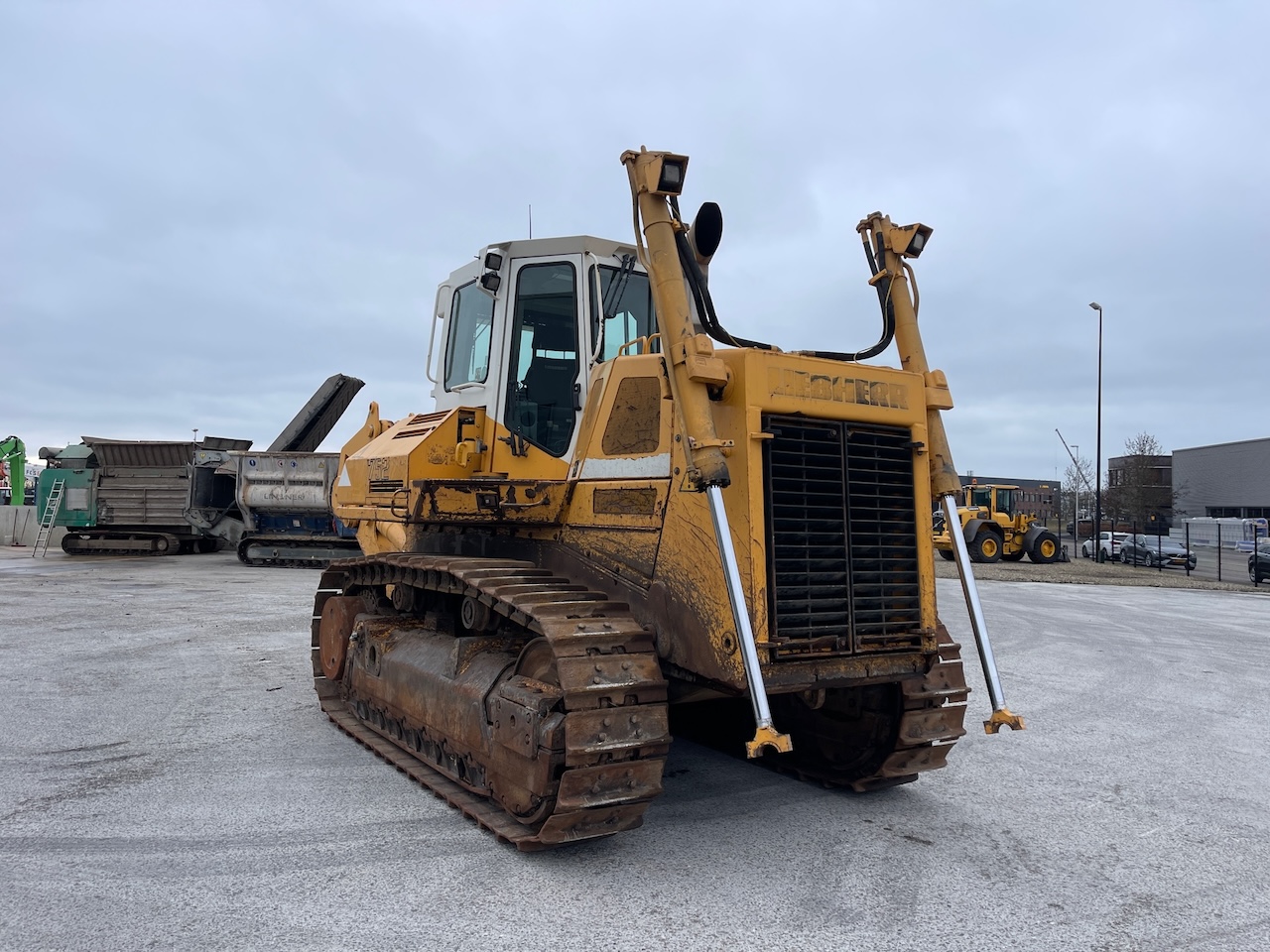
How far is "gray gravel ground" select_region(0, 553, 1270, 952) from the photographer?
3.46 metres

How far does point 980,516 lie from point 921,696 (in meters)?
26.8

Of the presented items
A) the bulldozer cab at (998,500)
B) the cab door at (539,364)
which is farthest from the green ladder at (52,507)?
the bulldozer cab at (998,500)

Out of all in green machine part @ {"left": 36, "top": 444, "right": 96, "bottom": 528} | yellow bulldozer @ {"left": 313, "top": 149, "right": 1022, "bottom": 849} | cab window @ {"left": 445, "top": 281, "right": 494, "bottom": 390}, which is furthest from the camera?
green machine part @ {"left": 36, "top": 444, "right": 96, "bottom": 528}

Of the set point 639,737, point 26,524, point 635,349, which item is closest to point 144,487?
point 26,524

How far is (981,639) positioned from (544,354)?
3.08m

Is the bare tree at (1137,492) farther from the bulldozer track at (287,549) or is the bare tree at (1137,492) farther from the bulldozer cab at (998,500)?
the bulldozer track at (287,549)

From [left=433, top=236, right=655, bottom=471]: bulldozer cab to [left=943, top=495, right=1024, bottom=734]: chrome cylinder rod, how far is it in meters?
2.09

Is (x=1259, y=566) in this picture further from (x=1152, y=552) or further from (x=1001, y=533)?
(x=1152, y=552)

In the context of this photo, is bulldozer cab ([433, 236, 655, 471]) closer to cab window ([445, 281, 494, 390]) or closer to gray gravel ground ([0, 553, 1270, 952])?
cab window ([445, 281, 494, 390])

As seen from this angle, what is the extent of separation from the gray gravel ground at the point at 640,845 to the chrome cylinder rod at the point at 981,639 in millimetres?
640

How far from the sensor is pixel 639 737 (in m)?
3.87

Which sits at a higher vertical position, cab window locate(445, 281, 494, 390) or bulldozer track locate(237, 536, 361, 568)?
cab window locate(445, 281, 494, 390)

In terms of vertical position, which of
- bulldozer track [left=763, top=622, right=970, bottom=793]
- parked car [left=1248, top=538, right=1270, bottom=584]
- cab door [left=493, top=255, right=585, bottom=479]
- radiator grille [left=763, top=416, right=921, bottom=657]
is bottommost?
bulldozer track [left=763, top=622, right=970, bottom=793]

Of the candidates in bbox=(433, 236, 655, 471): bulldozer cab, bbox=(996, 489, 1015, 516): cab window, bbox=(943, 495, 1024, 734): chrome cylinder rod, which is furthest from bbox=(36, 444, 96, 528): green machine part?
bbox=(996, 489, 1015, 516): cab window
